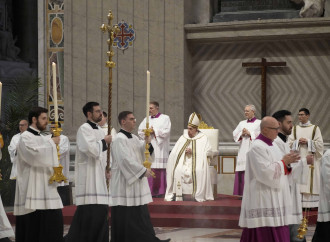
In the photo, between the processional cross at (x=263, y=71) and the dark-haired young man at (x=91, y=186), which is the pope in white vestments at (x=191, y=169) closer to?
the processional cross at (x=263, y=71)

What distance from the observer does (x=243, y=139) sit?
13.1m

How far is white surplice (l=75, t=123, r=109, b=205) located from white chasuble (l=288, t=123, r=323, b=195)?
13.5 feet

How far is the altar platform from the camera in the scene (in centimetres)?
1139

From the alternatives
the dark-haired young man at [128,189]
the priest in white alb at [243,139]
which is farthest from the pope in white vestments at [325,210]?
the priest in white alb at [243,139]

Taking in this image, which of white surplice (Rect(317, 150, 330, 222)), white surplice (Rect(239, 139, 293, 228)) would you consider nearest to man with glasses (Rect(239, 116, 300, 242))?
white surplice (Rect(239, 139, 293, 228))

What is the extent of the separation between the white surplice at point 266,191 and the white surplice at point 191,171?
4737 mm

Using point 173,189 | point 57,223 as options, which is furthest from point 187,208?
point 57,223

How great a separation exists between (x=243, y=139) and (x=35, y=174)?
539cm

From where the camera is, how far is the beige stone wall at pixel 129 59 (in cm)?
1473

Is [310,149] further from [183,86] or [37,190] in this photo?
[37,190]

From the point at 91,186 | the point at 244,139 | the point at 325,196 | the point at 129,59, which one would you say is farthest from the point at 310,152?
the point at 91,186

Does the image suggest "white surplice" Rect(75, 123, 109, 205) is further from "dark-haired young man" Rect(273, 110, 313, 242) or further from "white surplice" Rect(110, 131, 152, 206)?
"dark-haired young man" Rect(273, 110, 313, 242)

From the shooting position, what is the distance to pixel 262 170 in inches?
293

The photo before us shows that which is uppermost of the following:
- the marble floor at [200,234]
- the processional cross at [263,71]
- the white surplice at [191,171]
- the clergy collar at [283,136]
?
the processional cross at [263,71]
